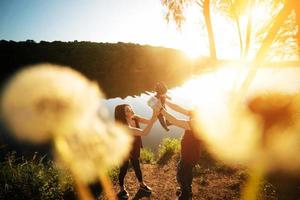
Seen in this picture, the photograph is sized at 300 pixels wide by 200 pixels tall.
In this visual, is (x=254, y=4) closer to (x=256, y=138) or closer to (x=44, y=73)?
(x=256, y=138)

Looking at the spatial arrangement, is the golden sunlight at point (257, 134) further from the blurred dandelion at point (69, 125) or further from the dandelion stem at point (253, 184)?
the blurred dandelion at point (69, 125)

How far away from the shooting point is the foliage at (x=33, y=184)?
6555mm

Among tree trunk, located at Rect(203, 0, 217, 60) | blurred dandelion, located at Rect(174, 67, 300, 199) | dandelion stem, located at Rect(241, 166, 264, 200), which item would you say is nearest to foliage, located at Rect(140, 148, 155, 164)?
blurred dandelion, located at Rect(174, 67, 300, 199)

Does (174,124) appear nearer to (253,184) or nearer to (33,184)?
(253,184)

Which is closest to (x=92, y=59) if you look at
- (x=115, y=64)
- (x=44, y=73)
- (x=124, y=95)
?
(x=115, y=64)

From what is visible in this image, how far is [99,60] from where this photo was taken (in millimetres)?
42156

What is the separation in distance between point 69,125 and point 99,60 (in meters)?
29.5

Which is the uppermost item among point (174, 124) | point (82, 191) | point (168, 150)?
point (174, 124)

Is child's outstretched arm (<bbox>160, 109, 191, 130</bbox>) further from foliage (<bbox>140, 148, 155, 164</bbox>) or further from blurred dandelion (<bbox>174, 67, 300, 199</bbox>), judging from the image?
foliage (<bbox>140, 148, 155, 164</bbox>)

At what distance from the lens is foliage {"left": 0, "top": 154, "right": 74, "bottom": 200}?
21.5 ft

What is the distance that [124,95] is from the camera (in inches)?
1020

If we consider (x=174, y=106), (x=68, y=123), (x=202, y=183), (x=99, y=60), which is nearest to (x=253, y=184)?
(x=202, y=183)

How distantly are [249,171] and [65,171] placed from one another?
545 centimetres

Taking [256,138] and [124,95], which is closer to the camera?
[256,138]
